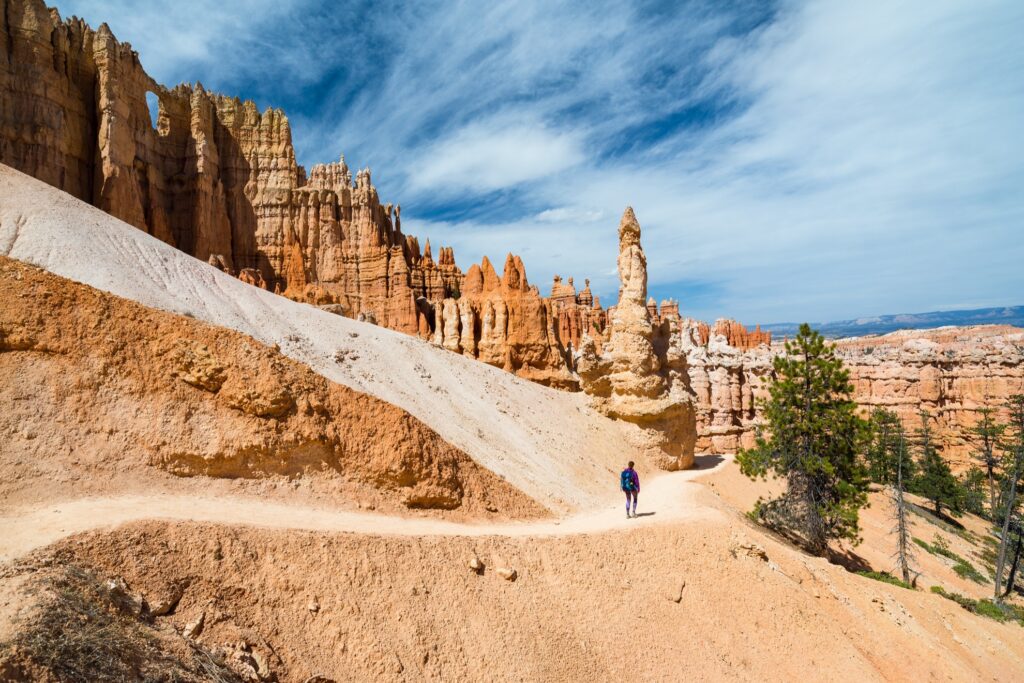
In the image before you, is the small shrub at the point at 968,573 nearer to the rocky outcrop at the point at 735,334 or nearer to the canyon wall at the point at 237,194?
the canyon wall at the point at 237,194

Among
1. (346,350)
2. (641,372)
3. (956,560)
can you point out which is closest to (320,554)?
(346,350)

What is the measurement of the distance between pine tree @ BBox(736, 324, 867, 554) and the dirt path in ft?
12.5

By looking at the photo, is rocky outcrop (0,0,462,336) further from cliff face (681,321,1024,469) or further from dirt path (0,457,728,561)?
dirt path (0,457,728,561)

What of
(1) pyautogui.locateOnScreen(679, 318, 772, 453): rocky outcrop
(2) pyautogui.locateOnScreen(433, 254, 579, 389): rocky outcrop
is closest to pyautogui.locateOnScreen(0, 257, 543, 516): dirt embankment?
(1) pyautogui.locateOnScreen(679, 318, 772, 453): rocky outcrop

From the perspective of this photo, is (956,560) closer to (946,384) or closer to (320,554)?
(946,384)

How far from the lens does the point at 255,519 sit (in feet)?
28.6

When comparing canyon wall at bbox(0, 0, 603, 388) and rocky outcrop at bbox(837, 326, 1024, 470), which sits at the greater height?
canyon wall at bbox(0, 0, 603, 388)

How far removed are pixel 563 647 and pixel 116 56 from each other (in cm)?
4640

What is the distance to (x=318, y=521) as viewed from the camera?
9438 mm

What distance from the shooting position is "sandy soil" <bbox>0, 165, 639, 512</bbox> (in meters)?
17.4

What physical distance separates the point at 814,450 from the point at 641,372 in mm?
7472

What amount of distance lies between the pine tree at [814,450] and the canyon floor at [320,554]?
272 centimetres

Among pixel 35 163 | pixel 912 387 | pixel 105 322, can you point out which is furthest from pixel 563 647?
pixel 912 387

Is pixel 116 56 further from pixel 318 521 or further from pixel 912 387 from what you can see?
pixel 912 387
